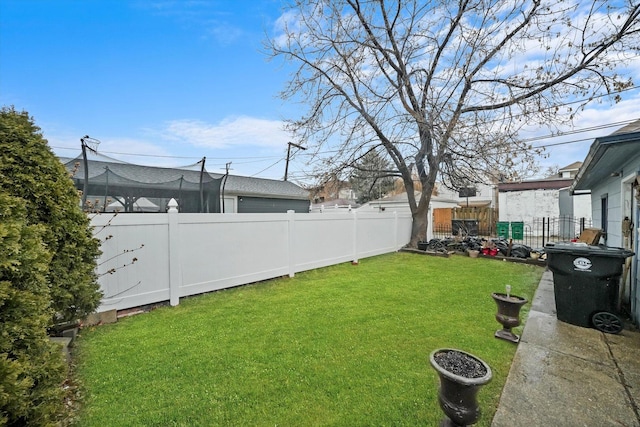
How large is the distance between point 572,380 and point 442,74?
862cm

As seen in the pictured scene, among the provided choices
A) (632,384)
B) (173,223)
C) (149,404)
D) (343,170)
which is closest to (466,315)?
(632,384)

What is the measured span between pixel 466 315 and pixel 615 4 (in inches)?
301

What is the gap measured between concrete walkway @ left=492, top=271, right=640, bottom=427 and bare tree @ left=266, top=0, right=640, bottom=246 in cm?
566

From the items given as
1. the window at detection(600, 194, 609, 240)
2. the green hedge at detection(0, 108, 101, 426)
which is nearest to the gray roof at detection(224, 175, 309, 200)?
the green hedge at detection(0, 108, 101, 426)

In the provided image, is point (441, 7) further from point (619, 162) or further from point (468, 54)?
point (619, 162)

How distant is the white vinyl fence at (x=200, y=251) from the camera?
390cm

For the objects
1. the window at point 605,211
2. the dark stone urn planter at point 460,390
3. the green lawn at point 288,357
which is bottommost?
the green lawn at point 288,357

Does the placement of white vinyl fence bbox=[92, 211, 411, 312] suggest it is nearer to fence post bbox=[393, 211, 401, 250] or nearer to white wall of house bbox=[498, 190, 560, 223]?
fence post bbox=[393, 211, 401, 250]

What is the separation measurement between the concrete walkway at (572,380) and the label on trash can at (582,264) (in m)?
0.72

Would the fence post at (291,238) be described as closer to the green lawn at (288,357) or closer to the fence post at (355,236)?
the green lawn at (288,357)

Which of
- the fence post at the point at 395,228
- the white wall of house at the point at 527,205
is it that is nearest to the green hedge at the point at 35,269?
the fence post at the point at 395,228

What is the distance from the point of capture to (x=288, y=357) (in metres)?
2.71

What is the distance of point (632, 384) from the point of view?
2242 millimetres

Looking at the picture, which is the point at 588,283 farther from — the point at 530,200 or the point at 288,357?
the point at 530,200
